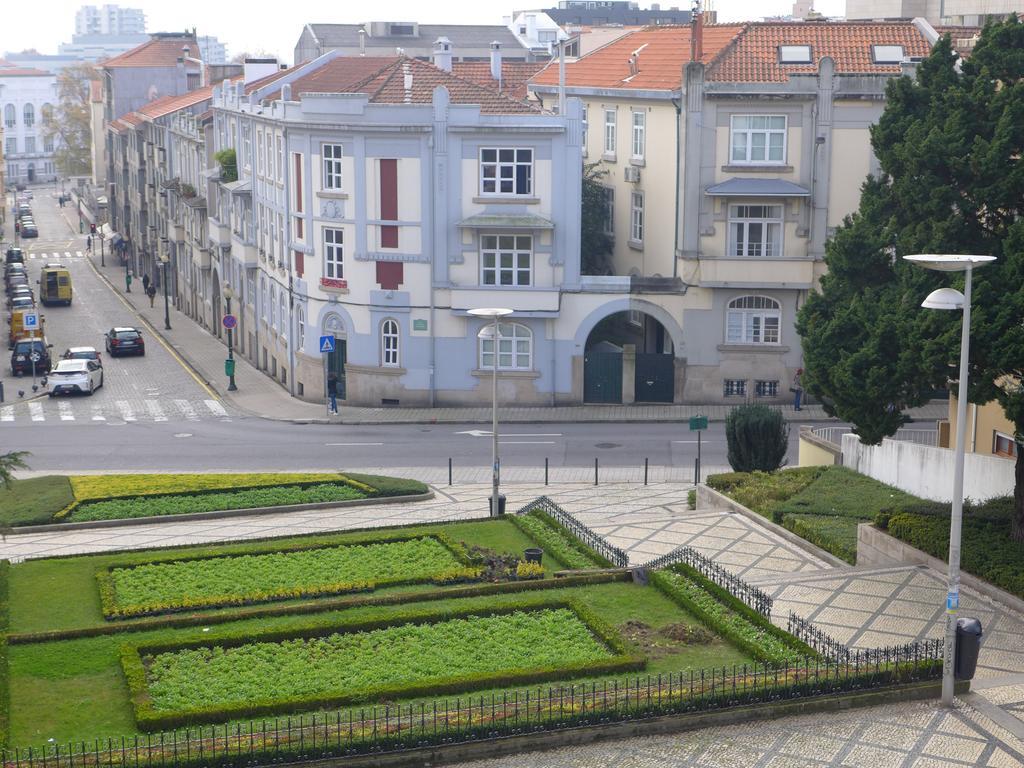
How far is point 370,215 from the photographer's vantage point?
51.4 metres

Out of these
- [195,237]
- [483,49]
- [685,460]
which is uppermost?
[483,49]

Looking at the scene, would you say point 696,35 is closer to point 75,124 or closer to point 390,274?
point 390,274

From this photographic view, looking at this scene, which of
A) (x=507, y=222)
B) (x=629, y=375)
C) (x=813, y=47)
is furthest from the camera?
(x=629, y=375)

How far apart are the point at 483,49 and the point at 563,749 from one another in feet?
275

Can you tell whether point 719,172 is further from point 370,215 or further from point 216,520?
point 216,520

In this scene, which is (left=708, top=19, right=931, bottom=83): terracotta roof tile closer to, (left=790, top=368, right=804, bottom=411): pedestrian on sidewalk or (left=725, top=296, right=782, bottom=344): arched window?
(left=725, top=296, right=782, bottom=344): arched window

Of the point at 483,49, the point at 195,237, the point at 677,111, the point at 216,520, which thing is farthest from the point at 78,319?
the point at 216,520

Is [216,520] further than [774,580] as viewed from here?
Yes

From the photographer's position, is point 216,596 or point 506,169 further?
point 506,169

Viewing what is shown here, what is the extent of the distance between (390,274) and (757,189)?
13799 millimetres

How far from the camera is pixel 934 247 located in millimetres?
25984

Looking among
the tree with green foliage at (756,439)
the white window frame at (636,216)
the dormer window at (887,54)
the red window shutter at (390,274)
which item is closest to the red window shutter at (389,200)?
the red window shutter at (390,274)

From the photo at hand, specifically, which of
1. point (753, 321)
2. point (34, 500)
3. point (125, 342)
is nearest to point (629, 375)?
point (753, 321)

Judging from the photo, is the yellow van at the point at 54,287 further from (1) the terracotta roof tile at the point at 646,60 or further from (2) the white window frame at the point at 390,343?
(2) the white window frame at the point at 390,343
